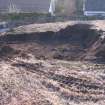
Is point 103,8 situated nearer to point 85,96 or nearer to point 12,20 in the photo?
point 12,20

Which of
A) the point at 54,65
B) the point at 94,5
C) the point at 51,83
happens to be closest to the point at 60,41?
the point at 54,65

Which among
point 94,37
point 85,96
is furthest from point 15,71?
point 94,37

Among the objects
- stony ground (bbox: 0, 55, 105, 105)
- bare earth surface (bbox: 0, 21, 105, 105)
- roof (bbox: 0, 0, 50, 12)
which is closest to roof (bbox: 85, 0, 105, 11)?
roof (bbox: 0, 0, 50, 12)

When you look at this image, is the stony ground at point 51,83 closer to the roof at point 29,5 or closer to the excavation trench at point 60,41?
the excavation trench at point 60,41

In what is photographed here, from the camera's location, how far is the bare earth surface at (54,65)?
1058 cm

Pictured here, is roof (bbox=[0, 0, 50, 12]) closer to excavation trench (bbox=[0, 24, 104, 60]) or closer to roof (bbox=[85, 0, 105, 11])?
roof (bbox=[85, 0, 105, 11])

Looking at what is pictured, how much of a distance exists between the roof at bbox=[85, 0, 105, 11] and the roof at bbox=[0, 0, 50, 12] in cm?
364

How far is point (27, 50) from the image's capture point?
18312mm

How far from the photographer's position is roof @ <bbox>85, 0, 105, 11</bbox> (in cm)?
3750

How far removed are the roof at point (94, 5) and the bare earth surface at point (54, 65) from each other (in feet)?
50.6

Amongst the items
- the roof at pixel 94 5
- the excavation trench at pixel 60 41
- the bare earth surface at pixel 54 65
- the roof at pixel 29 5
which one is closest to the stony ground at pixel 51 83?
the bare earth surface at pixel 54 65

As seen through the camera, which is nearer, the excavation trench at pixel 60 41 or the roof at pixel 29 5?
the excavation trench at pixel 60 41

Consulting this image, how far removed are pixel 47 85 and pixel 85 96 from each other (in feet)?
4.54

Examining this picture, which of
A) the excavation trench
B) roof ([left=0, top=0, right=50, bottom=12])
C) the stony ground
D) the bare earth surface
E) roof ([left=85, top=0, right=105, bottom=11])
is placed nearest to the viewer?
the stony ground
